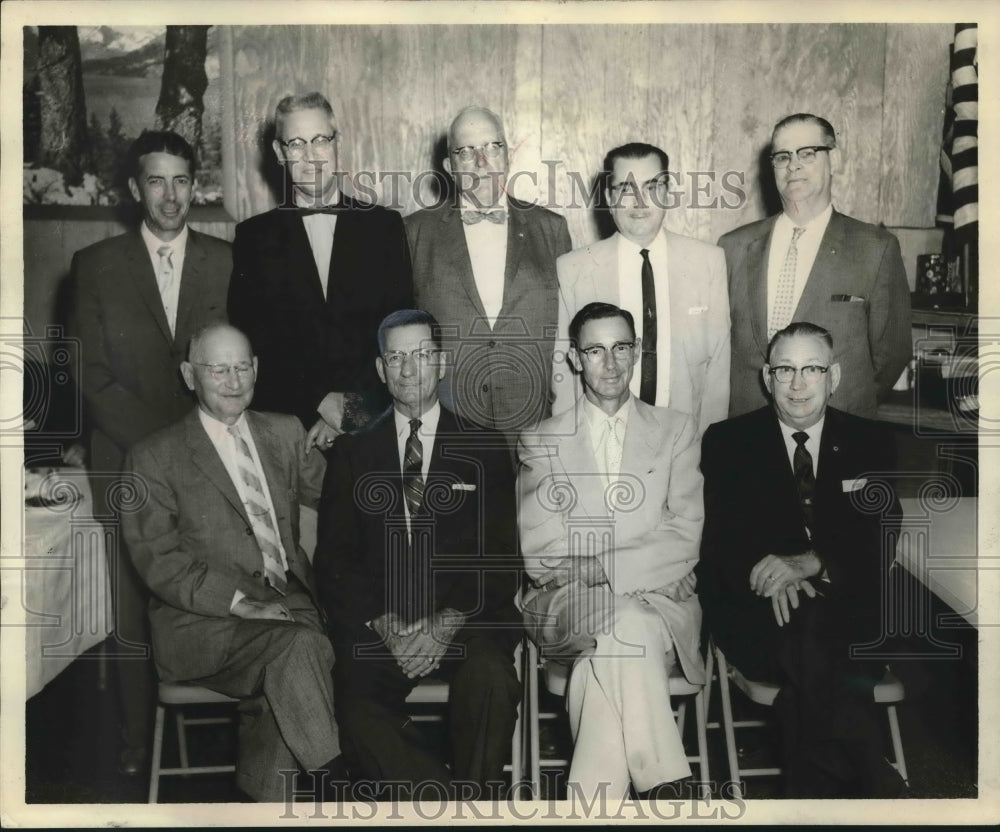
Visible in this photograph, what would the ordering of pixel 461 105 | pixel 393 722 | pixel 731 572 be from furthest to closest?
pixel 461 105 < pixel 731 572 < pixel 393 722

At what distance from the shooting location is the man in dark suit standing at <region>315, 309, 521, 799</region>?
3162 mm

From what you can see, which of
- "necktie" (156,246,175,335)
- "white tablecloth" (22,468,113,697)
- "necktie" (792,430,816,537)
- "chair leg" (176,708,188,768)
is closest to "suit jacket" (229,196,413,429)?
"necktie" (156,246,175,335)

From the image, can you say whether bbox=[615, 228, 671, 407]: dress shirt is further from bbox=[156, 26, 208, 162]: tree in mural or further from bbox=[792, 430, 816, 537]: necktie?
bbox=[156, 26, 208, 162]: tree in mural

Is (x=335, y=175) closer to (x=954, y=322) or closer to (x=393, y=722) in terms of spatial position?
(x=393, y=722)

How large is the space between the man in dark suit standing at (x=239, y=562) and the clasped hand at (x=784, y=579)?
4.47 feet

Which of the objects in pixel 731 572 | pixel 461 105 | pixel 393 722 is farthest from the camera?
pixel 461 105

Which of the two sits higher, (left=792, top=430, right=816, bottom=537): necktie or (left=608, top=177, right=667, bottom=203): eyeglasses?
(left=608, top=177, right=667, bottom=203): eyeglasses

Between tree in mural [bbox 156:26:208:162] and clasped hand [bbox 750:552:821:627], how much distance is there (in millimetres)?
2346

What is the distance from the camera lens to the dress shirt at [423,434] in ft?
10.6

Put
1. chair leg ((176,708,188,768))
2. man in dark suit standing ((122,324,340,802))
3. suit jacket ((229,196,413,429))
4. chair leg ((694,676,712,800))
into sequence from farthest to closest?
suit jacket ((229,196,413,429))
chair leg ((176,708,188,768))
chair leg ((694,676,712,800))
man in dark suit standing ((122,324,340,802))

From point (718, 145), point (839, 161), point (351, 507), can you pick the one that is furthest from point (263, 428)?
point (839, 161)

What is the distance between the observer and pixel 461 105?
3490 millimetres

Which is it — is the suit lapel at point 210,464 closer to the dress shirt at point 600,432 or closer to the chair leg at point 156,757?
the chair leg at point 156,757

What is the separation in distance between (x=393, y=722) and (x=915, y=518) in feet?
6.01
